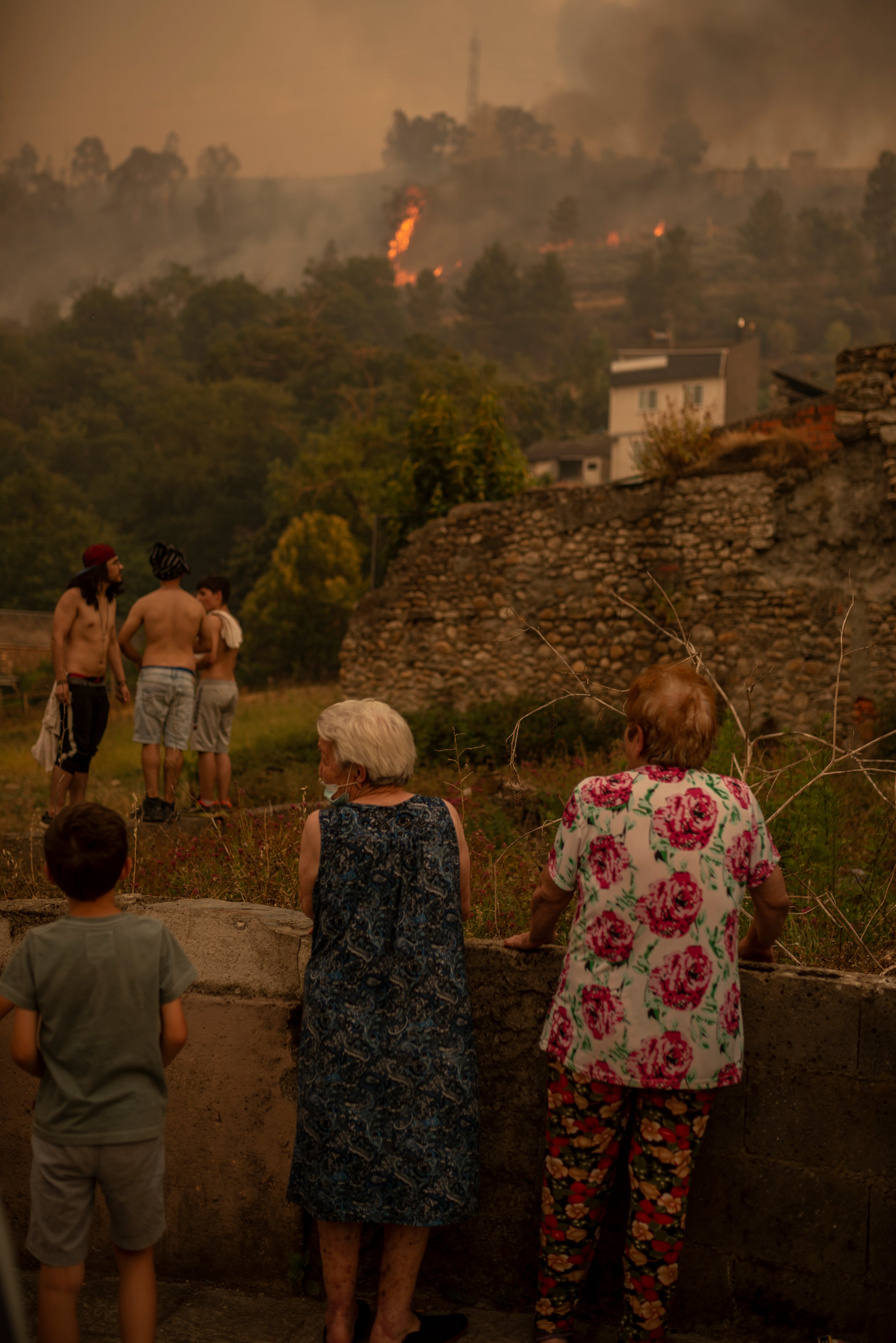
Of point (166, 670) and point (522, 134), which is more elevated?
point (522, 134)

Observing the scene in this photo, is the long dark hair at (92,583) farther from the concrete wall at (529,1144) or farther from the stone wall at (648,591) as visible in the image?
the stone wall at (648,591)

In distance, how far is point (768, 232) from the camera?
103m

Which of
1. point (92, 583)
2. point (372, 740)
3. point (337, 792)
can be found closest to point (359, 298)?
point (92, 583)

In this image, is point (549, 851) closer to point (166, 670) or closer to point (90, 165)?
point (166, 670)

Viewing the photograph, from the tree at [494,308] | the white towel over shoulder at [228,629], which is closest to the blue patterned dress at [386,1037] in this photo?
the white towel over shoulder at [228,629]

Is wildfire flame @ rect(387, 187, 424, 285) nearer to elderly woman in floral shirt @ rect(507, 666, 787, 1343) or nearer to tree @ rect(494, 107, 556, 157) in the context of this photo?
tree @ rect(494, 107, 556, 157)

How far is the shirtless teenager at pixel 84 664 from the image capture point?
5.76 m

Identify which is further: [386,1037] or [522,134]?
[522,134]

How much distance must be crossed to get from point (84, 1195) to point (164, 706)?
13.8 feet

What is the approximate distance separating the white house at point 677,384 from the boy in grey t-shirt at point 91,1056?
43865 mm

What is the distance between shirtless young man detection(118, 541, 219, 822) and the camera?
20.1 feet

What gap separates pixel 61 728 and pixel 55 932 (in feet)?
12.8

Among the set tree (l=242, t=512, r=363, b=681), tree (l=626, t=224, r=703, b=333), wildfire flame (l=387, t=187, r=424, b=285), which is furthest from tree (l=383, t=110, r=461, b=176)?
tree (l=242, t=512, r=363, b=681)

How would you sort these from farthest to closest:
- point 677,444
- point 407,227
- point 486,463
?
point 407,227 < point 486,463 < point 677,444
